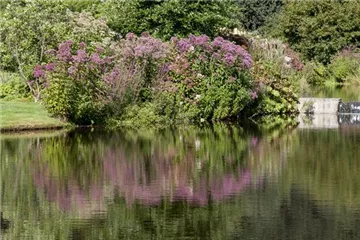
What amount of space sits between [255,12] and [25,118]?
4387 centimetres

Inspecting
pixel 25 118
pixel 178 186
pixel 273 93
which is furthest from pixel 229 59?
pixel 178 186

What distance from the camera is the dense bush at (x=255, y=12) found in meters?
65.9

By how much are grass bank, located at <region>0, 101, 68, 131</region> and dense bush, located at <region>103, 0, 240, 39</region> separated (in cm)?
804

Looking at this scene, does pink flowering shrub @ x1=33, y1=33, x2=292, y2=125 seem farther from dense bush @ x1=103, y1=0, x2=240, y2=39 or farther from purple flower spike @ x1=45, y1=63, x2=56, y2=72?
dense bush @ x1=103, y1=0, x2=240, y2=39

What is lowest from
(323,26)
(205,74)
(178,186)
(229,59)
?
(178,186)

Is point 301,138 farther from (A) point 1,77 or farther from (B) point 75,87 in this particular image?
(A) point 1,77

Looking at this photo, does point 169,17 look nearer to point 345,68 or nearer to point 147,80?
point 147,80

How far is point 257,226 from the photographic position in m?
11.1

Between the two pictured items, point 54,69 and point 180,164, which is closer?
point 180,164

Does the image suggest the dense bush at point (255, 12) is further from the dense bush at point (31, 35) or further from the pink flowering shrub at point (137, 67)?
the pink flowering shrub at point (137, 67)

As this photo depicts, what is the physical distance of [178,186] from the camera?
14422 mm

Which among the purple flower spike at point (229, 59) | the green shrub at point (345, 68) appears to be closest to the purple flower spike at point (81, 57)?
the purple flower spike at point (229, 59)

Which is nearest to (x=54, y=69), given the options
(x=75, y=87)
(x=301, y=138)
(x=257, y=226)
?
(x=75, y=87)

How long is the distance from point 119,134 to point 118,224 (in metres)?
11.7
